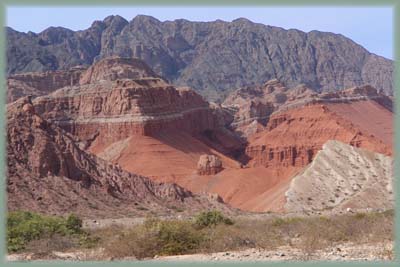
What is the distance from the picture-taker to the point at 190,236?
21891mm

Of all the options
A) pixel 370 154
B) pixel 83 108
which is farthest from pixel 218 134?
pixel 370 154

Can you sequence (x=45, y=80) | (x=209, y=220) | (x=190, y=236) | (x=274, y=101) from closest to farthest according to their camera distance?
(x=190, y=236)
(x=209, y=220)
(x=45, y=80)
(x=274, y=101)

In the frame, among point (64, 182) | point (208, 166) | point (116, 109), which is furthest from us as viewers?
point (116, 109)

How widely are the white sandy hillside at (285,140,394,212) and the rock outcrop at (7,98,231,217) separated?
23.1ft

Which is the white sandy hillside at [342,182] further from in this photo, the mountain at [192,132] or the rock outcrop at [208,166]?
the rock outcrop at [208,166]

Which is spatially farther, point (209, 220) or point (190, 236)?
point (209, 220)

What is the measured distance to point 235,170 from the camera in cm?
7925

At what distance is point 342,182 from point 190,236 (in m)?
37.4

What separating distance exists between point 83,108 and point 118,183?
1955 inches

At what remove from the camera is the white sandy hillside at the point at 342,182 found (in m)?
53.1

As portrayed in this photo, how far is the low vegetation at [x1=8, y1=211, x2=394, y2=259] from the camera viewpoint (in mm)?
20719

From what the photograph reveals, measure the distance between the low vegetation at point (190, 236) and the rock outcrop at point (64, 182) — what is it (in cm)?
1527

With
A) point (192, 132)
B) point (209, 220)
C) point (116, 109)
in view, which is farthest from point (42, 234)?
point (192, 132)

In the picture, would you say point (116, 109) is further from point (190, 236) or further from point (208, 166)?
point (190, 236)
